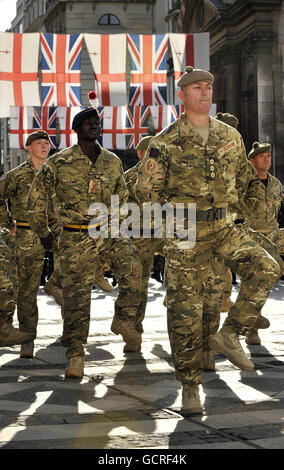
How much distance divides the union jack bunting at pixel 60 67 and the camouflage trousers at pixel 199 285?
16.8 m

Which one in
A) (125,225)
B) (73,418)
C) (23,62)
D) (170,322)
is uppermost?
(23,62)

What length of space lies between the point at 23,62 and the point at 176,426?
17654 mm

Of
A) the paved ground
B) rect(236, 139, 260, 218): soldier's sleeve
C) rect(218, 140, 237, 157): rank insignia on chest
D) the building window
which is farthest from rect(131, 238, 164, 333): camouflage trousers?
the building window

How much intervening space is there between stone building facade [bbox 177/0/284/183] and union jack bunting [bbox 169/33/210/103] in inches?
470

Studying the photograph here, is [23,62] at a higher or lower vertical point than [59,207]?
higher

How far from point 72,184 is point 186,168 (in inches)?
59.7

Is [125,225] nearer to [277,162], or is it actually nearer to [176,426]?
[176,426]

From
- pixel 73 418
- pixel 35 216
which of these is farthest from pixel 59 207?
pixel 73 418

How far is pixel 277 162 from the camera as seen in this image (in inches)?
1357

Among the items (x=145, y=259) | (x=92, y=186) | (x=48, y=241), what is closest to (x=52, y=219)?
(x=48, y=241)

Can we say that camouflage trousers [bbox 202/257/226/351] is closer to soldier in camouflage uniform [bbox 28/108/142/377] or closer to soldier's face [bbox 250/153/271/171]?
soldier in camouflage uniform [bbox 28/108/142/377]

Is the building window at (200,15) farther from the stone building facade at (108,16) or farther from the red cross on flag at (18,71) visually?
the stone building facade at (108,16)

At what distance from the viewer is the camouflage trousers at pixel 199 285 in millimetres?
6031

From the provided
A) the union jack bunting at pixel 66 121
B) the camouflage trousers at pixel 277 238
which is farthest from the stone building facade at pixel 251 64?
the camouflage trousers at pixel 277 238
